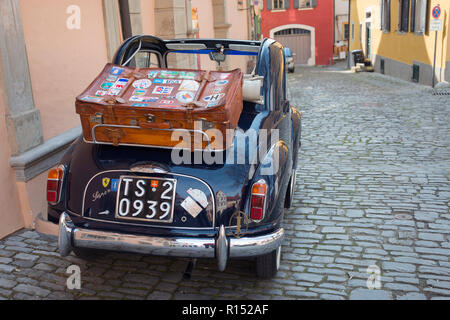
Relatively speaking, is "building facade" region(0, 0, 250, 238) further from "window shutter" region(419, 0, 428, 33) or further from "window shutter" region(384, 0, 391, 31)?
"window shutter" region(384, 0, 391, 31)

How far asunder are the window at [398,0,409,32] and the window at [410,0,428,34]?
0.63m

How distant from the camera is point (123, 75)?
13.7 ft

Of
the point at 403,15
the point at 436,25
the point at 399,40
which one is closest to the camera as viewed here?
the point at 436,25

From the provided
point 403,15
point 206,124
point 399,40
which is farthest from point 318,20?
point 206,124

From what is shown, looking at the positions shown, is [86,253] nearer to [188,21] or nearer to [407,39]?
[188,21]

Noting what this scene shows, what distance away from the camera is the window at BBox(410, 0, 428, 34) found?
16.6m

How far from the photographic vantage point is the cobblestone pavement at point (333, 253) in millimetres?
3967

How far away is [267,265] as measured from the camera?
158 inches

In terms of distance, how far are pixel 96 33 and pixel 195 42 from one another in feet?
A: 7.80

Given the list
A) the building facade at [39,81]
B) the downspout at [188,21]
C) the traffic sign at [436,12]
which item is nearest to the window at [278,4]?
the traffic sign at [436,12]

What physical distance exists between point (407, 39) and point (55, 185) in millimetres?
18057

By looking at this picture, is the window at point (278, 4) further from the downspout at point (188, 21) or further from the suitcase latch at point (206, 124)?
the suitcase latch at point (206, 124)

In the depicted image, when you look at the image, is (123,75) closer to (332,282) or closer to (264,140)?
(264,140)

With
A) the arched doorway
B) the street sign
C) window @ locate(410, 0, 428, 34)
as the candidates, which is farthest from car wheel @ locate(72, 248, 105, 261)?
the arched doorway
